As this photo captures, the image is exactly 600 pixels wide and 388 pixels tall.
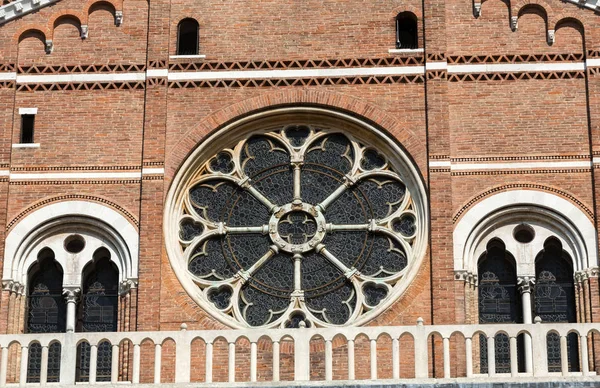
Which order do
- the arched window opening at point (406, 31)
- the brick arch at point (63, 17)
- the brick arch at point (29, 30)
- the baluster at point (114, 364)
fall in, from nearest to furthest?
the baluster at point (114, 364) < the arched window opening at point (406, 31) < the brick arch at point (29, 30) < the brick arch at point (63, 17)

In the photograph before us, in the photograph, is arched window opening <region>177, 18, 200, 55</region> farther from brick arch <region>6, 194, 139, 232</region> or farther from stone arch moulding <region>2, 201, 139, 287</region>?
stone arch moulding <region>2, 201, 139, 287</region>

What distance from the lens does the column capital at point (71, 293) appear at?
101 feet

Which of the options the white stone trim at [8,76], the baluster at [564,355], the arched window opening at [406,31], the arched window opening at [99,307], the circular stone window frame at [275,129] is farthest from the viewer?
the arched window opening at [406,31]

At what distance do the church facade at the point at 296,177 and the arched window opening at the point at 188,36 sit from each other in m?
0.05

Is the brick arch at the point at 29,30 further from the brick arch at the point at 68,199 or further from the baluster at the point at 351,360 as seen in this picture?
the baluster at the point at 351,360

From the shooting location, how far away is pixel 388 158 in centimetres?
3138

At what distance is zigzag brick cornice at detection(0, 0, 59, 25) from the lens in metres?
32.2

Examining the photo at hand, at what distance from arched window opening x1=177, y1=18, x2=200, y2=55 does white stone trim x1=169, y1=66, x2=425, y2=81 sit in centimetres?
62

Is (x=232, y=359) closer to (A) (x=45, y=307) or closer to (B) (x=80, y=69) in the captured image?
(A) (x=45, y=307)

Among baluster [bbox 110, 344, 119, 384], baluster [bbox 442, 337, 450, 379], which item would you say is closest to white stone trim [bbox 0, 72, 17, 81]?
baluster [bbox 110, 344, 119, 384]

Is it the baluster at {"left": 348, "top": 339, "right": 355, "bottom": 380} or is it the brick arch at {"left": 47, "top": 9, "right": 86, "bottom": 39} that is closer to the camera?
the baluster at {"left": 348, "top": 339, "right": 355, "bottom": 380}

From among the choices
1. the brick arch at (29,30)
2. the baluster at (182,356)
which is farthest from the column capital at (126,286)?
the brick arch at (29,30)

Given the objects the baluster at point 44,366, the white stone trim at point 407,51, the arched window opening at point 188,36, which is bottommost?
the baluster at point 44,366

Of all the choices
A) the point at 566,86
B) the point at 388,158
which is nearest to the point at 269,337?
the point at 388,158
